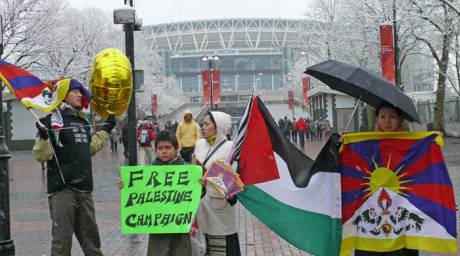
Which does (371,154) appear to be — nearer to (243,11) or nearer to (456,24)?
(456,24)

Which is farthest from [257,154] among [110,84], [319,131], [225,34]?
[225,34]

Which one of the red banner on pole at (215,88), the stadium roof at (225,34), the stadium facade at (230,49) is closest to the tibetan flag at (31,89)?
the red banner on pole at (215,88)

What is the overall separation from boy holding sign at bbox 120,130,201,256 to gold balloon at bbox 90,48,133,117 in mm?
1137

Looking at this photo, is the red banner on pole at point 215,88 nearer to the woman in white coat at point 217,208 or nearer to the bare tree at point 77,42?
the bare tree at point 77,42

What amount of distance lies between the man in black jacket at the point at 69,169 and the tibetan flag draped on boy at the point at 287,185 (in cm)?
144

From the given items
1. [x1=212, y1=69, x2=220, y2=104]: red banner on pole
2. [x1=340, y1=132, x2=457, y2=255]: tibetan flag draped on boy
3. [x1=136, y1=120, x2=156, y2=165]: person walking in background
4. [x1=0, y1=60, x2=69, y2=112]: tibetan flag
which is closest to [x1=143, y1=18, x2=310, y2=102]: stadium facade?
[x1=212, y1=69, x2=220, y2=104]: red banner on pole

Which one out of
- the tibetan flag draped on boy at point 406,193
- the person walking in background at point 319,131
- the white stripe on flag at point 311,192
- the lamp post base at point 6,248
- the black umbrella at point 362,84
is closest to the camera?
the black umbrella at point 362,84

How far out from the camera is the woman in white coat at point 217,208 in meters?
5.14

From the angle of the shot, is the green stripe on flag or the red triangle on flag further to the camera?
the red triangle on flag

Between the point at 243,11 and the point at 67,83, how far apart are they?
455ft

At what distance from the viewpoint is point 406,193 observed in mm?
4570

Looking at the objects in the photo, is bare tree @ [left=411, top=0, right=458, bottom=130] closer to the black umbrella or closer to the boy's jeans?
the black umbrella

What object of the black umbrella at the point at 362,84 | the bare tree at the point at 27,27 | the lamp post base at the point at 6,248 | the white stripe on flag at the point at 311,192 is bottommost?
the lamp post base at the point at 6,248

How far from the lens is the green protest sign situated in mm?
4852
